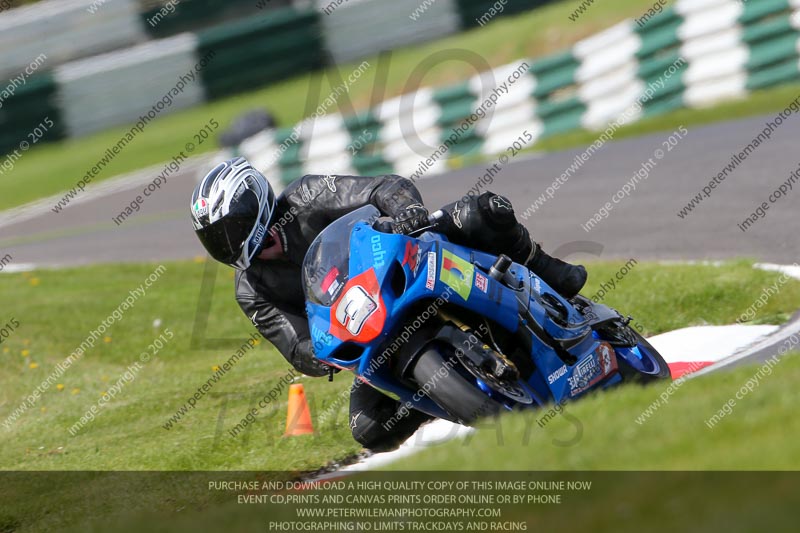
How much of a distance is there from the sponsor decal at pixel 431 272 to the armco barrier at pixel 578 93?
35.2ft

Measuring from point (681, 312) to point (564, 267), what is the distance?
2252 millimetres

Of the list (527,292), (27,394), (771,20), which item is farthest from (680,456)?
(771,20)

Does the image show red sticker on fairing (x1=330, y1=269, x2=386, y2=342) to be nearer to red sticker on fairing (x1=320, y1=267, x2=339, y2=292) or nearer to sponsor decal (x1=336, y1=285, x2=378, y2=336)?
sponsor decal (x1=336, y1=285, x2=378, y2=336)

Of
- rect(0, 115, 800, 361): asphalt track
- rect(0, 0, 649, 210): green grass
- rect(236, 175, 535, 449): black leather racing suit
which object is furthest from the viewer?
rect(0, 0, 649, 210): green grass

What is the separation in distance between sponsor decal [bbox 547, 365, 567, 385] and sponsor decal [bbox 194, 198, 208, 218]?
2.03 meters

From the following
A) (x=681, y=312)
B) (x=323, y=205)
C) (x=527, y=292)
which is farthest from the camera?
(x=681, y=312)

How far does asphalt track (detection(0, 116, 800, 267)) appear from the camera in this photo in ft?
31.2

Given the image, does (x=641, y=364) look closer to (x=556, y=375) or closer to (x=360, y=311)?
(x=556, y=375)

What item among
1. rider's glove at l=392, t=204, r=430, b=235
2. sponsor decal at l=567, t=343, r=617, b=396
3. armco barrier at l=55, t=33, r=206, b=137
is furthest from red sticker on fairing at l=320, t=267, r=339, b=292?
armco barrier at l=55, t=33, r=206, b=137

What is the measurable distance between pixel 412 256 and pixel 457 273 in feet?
Answer: 0.79

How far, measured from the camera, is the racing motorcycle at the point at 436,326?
4.80 meters

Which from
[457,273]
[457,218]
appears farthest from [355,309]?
[457,218]
